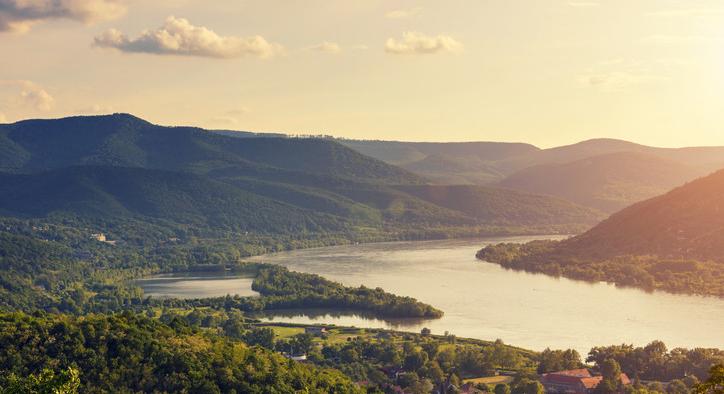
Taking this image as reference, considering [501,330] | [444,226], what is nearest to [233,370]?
[501,330]

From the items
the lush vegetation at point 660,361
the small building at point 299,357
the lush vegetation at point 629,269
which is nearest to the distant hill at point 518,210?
the lush vegetation at point 629,269

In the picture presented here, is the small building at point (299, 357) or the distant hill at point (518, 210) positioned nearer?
the small building at point (299, 357)

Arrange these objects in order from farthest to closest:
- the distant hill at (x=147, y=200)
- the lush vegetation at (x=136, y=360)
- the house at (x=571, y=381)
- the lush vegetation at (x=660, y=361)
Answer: the distant hill at (x=147, y=200)
the lush vegetation at (x=660, y=361)
the house at (x=571, y=381)
the lush vegetation at (x=136, y=360)

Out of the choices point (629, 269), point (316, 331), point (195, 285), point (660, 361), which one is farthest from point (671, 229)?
point (660, 361)

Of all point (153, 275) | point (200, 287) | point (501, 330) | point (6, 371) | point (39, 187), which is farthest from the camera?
point (39, 187)

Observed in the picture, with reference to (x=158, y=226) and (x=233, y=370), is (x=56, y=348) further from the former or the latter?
(x=158, y=226)

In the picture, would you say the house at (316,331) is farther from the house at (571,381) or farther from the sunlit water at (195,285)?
the sunlit water at (195,285)
